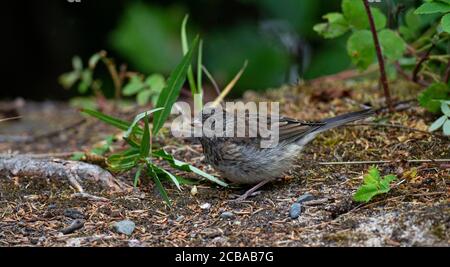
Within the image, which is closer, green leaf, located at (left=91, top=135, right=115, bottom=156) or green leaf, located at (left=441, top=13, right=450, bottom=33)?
green leaf, located at (left=441, top=13, right=450, bottom=33)

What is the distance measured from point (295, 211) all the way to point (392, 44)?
1730mm

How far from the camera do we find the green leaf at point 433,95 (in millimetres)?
4707

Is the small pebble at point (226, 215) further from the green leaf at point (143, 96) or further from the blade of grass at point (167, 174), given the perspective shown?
the green leaf at point (143, 96)

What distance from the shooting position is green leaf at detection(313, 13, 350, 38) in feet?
16.2

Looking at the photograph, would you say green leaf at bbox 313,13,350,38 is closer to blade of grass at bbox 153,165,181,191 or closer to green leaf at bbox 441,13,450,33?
green leaf at bbox 441,13,450,33

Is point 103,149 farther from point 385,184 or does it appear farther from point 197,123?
point 385,184

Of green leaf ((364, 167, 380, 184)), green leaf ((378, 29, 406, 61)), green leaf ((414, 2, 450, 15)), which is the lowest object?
green leaf ((364, 167, 380, 184))

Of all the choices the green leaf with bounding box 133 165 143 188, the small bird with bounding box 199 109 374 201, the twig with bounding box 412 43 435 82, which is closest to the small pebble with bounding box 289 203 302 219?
the small bird with bounding box 199 109 374 201

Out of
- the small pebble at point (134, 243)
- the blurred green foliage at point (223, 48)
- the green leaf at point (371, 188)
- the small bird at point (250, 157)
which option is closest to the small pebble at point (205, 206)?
the small bird at point (250, 157)

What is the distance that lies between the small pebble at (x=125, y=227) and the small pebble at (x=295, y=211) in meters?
0.93

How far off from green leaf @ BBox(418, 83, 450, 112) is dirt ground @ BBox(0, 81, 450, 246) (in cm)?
19

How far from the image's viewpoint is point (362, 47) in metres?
4.93
